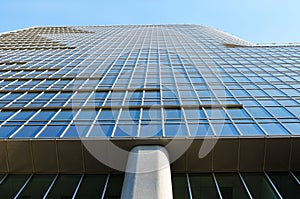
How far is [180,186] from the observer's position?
563 inches

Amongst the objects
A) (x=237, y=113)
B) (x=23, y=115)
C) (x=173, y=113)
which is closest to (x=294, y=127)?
(x=237, y=113)

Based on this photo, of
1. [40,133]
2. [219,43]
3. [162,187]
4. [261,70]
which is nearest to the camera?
[162,187]

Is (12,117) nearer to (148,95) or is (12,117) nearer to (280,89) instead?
(148,95)

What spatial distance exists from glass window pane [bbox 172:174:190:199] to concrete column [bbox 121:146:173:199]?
1174mm

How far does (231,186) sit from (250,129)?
142 inches

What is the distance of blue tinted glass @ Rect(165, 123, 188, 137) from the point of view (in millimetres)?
15823

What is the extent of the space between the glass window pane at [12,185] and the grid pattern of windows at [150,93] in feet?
6.88

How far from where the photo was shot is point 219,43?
46531 millimetres

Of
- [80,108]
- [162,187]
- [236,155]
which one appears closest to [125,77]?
[80,108]

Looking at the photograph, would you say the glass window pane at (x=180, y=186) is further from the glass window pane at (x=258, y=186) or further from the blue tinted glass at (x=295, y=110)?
the blue tinted glass at (x=295, y=110)

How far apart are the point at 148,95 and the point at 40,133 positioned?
891cm

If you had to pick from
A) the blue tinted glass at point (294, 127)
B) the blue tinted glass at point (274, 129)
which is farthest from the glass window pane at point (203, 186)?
the blue tinted glass at point (294, 127)

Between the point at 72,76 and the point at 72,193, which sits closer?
the point at 72,193

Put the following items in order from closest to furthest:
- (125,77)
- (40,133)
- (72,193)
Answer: (72,193)
(40,133)
(125,77)
